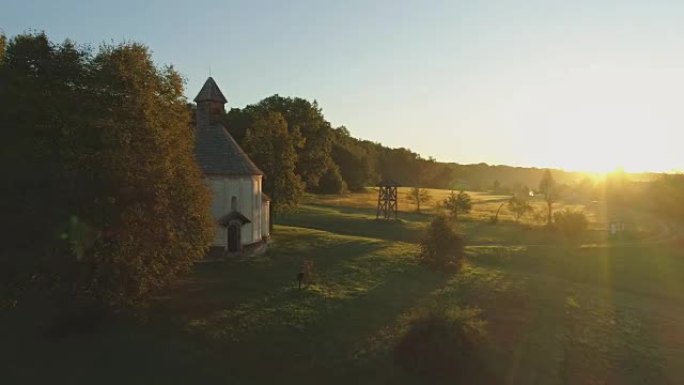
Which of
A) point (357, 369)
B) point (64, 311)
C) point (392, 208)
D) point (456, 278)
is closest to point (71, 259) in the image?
point (64, 311)

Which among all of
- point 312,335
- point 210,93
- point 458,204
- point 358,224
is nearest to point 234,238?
point 210,93

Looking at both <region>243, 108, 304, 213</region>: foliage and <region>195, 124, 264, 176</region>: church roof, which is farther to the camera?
<region>243, 108, 304, 213</region>: foliage

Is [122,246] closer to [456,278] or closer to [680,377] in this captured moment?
[456,278]

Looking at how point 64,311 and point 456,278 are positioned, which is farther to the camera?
point 456,278

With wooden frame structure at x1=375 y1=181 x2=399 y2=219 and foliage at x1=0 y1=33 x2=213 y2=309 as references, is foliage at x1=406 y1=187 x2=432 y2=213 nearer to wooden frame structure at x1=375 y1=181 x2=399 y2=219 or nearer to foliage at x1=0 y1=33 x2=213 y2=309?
wooden frame structure at x1=375 y1=181 x2=399 y2=219

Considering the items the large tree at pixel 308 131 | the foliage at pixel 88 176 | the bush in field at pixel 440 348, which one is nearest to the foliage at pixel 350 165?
the large tree at pixel 308 131

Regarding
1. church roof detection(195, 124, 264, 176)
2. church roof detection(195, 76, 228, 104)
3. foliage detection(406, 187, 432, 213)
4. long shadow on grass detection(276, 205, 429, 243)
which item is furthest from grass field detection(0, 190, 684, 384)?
foliage detection(406, 187, 432, 213)
